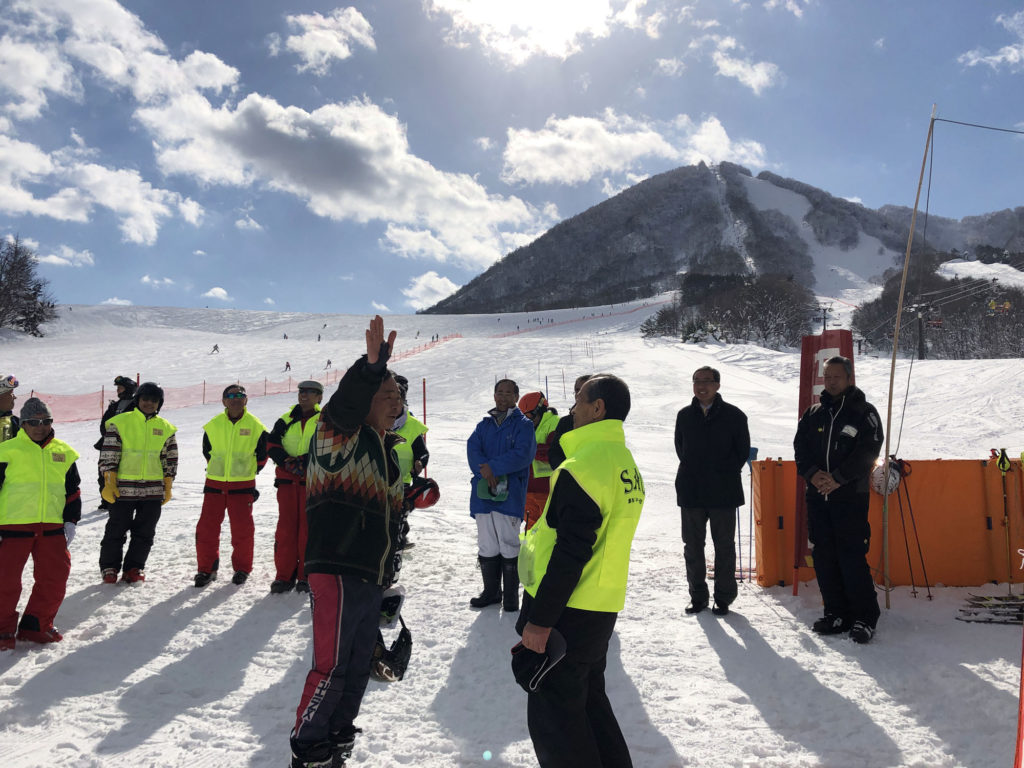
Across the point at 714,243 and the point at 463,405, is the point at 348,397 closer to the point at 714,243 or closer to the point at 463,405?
the point at 463,405

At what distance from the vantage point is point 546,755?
7.42ft

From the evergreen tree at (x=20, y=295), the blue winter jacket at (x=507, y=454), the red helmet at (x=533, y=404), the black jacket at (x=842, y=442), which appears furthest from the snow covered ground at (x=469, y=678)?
the evergreen tree at (x=20, y=295)

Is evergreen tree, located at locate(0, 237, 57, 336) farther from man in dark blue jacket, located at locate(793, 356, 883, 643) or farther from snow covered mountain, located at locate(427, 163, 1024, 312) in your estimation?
snow covered mountain, located at locate(427, 163, 1024, 312)

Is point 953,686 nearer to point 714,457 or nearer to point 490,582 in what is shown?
point 714,457

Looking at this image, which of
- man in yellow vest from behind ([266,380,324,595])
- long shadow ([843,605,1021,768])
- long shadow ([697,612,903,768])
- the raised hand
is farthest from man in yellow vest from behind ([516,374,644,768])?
man in yellow vest from behind ([266,380,324,595])

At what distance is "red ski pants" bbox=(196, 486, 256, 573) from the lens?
5.48m

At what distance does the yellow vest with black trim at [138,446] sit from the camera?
5.39m

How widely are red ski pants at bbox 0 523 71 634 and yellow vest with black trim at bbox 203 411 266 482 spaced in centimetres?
135

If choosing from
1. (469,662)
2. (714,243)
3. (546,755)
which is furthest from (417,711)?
(714,243)

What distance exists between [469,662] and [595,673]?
177 cm

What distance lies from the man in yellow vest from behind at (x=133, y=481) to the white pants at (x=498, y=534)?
2.91 metres

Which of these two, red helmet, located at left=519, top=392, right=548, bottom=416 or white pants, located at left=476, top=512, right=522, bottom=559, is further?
red helmet, located at left=519, top=392, right=548, bottom=416

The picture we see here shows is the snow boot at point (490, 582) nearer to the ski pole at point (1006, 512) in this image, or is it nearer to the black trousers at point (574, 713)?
the black trousers at point (574, 713)

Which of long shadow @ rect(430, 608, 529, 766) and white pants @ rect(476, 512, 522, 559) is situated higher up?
white pants @ rect(476, 512, 522, 559)
